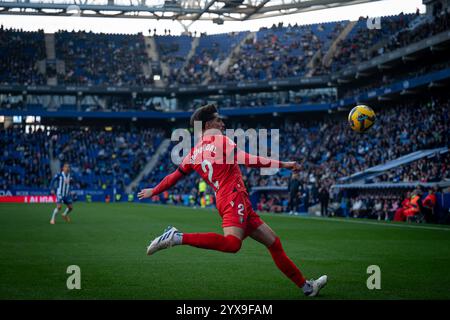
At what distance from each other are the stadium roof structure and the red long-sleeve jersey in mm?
44653

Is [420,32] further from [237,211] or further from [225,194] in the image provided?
[237,211]

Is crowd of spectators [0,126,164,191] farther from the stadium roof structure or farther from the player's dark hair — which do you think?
the player's dark hair

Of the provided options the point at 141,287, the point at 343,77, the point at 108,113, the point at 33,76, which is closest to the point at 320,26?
the point at 343,77

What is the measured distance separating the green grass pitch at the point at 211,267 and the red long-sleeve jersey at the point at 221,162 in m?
1.41

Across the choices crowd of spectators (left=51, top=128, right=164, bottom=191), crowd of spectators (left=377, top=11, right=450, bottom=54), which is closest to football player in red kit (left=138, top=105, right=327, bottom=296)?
crowd of spectators (left=377, top=11, right=450, bottom=54)

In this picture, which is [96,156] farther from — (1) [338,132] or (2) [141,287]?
(2) [141,287]

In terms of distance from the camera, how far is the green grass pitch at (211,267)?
809 cm

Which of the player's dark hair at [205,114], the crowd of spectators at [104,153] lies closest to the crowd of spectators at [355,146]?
the crowd of spectators at [104,153]

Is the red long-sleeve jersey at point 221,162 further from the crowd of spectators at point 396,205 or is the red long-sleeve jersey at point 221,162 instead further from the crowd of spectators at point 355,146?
the crowd of spectators at point 355,146

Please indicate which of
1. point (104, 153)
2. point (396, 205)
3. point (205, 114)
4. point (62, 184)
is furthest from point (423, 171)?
point (104, 153)

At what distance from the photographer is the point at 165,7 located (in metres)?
55.2

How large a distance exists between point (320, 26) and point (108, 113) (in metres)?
25.6

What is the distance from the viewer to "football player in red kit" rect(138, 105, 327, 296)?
295 inches

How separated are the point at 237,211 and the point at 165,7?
4996 centimetres
